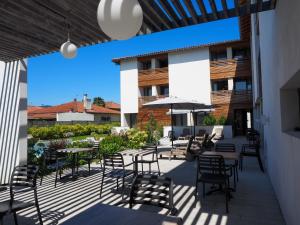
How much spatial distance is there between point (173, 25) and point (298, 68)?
10.2 feet

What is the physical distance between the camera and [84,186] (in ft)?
21.4

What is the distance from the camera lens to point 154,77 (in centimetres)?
2503

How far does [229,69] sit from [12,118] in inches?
726

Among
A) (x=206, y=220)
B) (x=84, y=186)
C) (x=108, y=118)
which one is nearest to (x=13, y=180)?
(x=84, y=186)

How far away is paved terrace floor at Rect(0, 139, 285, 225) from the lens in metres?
4.23

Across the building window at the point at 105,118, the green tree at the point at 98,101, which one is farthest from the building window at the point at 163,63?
the green tree at the point at 98,101

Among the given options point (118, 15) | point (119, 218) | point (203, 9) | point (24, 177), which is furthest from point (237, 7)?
point (24, 177)

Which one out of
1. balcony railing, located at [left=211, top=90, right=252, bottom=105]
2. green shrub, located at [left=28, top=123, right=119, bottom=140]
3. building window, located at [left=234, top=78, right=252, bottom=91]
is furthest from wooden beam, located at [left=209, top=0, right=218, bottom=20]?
green shrub, located at [left=28, top=123, right=119, bottom=140]

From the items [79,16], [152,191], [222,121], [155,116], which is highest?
[79,16]

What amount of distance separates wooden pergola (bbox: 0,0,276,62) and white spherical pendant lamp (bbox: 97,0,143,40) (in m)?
2.46

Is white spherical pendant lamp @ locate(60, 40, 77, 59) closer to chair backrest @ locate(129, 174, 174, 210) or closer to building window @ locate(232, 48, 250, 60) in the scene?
chair backrest @ locate(129, 174, 174, 210)

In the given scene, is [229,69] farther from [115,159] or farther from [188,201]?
[188,201]

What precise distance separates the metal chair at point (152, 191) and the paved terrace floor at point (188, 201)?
1.36 m

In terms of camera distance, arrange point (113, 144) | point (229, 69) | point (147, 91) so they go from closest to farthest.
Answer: point (113, 144), point (229, 69), point (147, 91)
